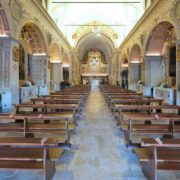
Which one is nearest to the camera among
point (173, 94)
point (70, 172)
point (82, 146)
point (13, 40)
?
point (70, 172)

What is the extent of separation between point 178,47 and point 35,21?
286 inches

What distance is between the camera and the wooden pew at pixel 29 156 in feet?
9.49

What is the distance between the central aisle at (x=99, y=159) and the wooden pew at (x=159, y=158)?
300mm

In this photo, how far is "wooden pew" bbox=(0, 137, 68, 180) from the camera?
2.89m

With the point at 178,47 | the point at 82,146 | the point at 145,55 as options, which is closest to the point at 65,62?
the point at 145,55

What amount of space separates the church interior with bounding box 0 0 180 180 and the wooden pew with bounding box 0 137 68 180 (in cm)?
1

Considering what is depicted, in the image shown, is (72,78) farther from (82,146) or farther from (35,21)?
(82,146)

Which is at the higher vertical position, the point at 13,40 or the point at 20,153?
the point at 13,40

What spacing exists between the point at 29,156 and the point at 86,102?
445 inches

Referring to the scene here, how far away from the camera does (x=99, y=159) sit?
4.17m

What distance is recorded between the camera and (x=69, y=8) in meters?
22.3

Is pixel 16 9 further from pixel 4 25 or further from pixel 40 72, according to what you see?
pixel 40 72

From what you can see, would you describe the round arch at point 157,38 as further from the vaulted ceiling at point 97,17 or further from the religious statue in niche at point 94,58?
the religious statue in niche at point 94,58

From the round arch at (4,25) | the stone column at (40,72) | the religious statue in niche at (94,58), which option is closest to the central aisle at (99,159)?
the round arch at (4,25)
